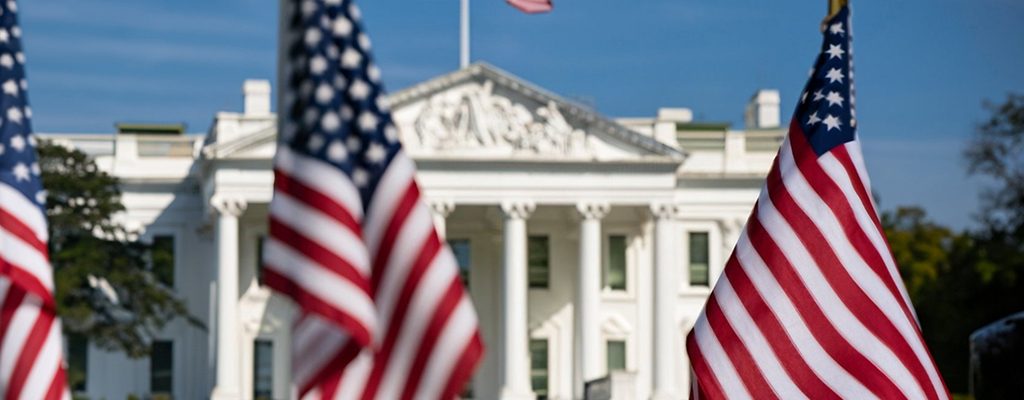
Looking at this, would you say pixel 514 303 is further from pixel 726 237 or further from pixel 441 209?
pixel 726 237

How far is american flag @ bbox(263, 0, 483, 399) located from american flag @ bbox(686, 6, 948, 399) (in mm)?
3238

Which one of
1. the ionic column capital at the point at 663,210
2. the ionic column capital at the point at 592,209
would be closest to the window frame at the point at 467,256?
the ionic column capital at the point at 592,209

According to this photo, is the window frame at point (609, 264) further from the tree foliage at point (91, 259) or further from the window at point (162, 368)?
the window at point (162, 368)

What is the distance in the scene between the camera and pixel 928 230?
76625 millimetres

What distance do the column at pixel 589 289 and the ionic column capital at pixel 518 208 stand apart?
1470 mm

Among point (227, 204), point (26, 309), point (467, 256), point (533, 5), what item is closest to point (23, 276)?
point (26, 309)

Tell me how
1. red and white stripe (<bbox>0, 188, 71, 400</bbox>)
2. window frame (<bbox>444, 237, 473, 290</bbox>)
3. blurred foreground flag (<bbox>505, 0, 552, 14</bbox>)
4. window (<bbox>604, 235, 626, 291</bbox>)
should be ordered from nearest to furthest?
red and white stripe (<bbox>0, 188, 71, 400</bbox>) → blurred foreground flag (<bbox>505, 0, 552, 14</bbox>) → window (<bbox>604, 235, 626, 291</bbox>) → window frame (<bbox>444, 237, 473, 290</bbox>)

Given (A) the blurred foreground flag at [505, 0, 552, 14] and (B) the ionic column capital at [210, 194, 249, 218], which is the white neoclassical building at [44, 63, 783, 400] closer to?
(B) the ionic column capital at [210, 194, 249, 218]

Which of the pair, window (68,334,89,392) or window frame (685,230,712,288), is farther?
window frame (685,230,712,288)

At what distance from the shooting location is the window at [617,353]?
65625 mm

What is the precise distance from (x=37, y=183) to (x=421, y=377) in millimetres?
3526

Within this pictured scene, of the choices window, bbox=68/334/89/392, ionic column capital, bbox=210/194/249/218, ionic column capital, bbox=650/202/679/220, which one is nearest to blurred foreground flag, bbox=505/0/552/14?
ionic column capital, bbox=210/194/249/218

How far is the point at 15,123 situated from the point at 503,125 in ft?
163

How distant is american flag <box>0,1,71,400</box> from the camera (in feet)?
40.0
